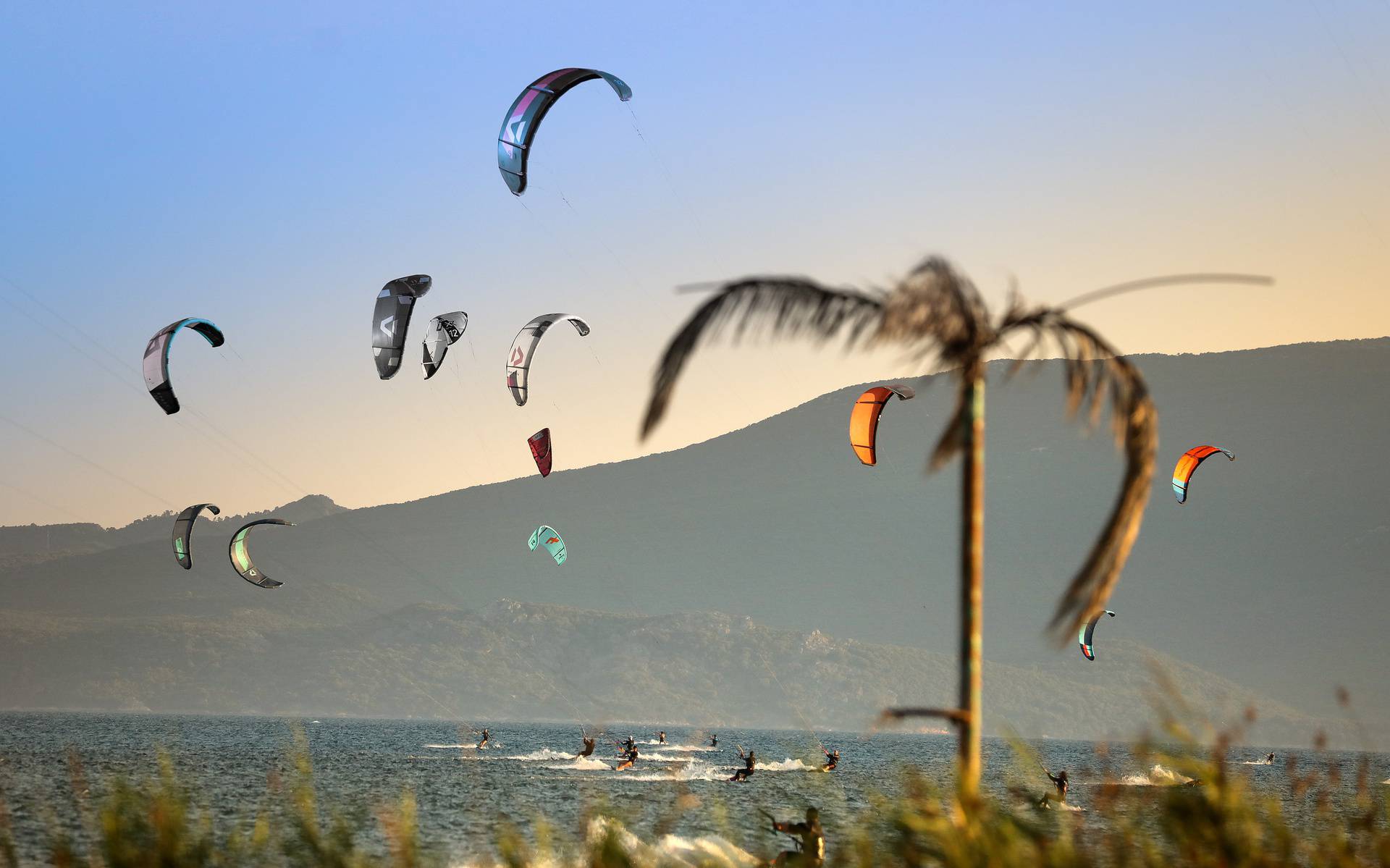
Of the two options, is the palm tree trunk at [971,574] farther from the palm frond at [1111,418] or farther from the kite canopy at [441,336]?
the kite canopy at [441,336]

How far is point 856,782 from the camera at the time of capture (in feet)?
257

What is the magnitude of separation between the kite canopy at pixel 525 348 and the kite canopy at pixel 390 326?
6.99 m

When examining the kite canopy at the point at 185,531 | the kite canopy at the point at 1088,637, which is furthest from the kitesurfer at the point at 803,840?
the kite canopy at the point at 185,531

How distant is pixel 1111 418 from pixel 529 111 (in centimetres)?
2289

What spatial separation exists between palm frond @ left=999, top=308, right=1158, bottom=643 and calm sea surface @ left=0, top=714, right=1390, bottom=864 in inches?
31.2

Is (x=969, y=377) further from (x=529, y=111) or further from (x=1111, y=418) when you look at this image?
(x=529, y=111)

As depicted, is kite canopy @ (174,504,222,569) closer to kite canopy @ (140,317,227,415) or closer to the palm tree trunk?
kite canopy @ (140,317,227,415)

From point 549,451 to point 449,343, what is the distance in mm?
6590

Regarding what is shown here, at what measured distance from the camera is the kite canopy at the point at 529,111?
2802 centimetres

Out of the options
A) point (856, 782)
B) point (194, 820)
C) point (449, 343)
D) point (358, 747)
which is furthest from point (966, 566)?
point (358, 747)

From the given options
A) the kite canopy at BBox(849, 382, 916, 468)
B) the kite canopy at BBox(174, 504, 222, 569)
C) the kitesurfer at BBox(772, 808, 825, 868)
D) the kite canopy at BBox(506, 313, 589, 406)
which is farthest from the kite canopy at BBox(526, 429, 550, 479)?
the kitesurfer at BBox(772, 808, 825, 868)

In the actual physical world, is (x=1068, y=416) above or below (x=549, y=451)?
below

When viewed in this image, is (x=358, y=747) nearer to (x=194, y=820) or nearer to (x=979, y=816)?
(x=194, y=820)

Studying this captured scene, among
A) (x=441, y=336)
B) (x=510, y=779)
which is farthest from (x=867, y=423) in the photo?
(x=510, y=779)
